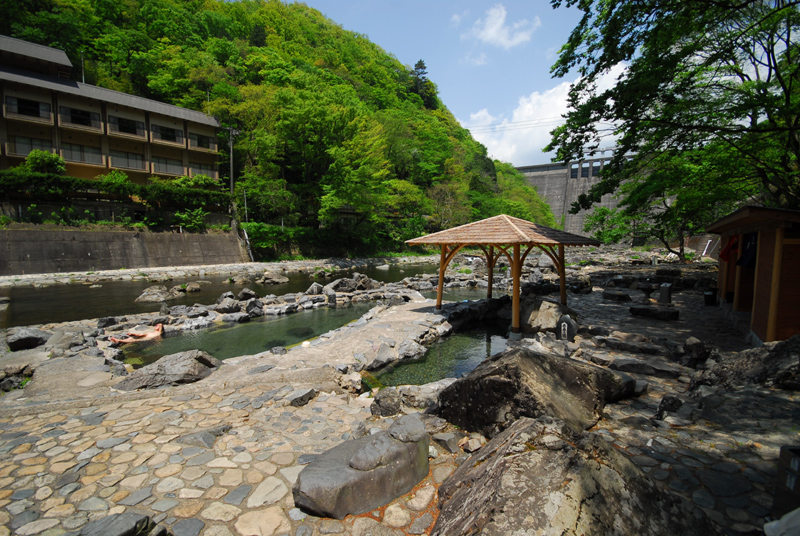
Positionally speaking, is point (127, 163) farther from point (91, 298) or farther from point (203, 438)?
point (203, 438)

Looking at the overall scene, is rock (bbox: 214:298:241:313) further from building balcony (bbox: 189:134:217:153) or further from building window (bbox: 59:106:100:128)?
building window (bbox: 59:106:100:128)

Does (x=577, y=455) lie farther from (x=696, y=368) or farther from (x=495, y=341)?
(x=495, y=341)

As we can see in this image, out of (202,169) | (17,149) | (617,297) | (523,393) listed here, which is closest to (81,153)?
(17,149)

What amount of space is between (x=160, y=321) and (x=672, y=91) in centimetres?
1607

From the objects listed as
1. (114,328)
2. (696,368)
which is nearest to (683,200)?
(696,368)

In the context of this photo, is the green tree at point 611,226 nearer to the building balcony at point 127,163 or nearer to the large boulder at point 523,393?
the large boulder at point 523,393

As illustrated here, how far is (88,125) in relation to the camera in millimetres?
28750

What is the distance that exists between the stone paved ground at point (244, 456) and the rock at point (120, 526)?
0.82ft

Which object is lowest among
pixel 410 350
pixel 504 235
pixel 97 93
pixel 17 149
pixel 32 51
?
pixel 410 350

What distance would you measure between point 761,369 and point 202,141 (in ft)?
134

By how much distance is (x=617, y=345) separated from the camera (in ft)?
24.7

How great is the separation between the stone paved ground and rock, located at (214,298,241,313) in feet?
26.7

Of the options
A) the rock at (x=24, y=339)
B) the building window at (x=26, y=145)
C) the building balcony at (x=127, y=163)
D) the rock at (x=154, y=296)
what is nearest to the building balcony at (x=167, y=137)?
the building balcony at (x=127, y=163)

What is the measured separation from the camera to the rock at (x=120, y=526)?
238 cm
